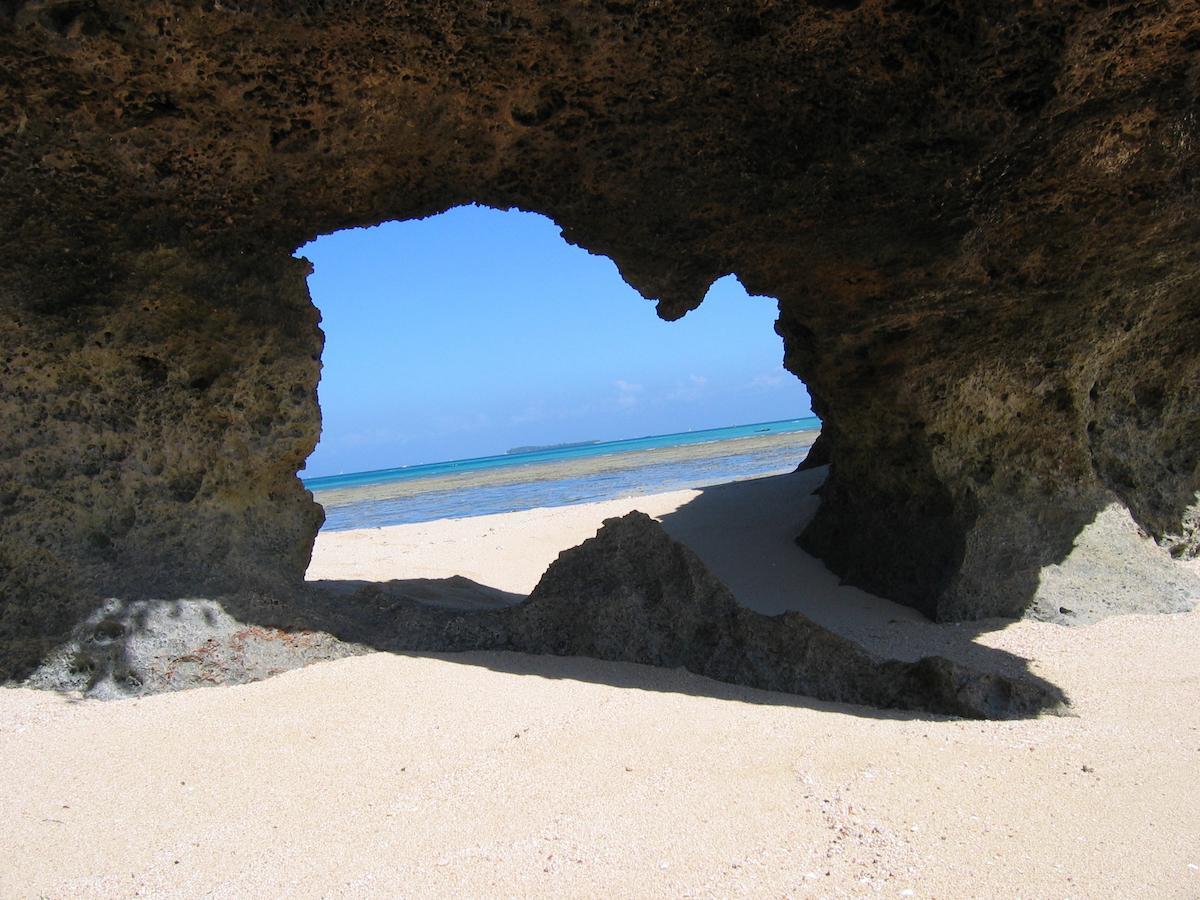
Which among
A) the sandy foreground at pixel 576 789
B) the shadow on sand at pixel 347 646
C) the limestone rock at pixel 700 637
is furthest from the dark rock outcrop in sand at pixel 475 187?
the limestone rock at pixel 700 637

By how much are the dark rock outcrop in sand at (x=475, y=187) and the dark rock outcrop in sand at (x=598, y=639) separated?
245 mm

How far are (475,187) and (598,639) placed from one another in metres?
2.42

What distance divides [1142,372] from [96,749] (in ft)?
20.7

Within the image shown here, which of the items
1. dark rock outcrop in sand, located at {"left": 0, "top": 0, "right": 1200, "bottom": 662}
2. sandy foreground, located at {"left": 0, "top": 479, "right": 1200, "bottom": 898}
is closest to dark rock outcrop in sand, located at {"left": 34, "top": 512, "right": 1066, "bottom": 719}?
sandy foreground, located at {"left": 0, "top": 479, "right": 1200, "bottom": 898}

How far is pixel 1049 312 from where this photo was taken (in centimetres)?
500

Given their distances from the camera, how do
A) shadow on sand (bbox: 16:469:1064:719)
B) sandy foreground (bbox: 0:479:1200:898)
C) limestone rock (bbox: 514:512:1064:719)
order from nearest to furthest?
sandy foreground (bbox: 0:479:1200:898) < shadow on sand (bbox: 16:469:1064:719) < limestone rock (bbox: 514:512:1064:719)

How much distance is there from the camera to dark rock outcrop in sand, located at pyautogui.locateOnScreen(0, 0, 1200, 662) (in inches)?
152

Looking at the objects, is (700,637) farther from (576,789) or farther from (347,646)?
(347,646)

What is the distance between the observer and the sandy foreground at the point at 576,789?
8.29 ft

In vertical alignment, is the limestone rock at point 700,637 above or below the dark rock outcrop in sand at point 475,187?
below

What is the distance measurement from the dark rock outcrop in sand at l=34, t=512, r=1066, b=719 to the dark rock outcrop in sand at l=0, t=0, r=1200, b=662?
0.24 meters

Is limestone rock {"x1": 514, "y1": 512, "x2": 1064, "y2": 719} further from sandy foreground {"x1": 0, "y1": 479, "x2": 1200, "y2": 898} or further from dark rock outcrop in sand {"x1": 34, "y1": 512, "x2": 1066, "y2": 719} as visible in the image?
sandy foreground {"x1": 0, "y1": 479, "x2": 1200, "y2": 898}

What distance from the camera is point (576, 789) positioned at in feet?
9.77

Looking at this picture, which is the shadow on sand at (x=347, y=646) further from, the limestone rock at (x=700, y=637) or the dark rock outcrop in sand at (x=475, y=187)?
the dark rock outcrop in sand at (x=475, y=187)
